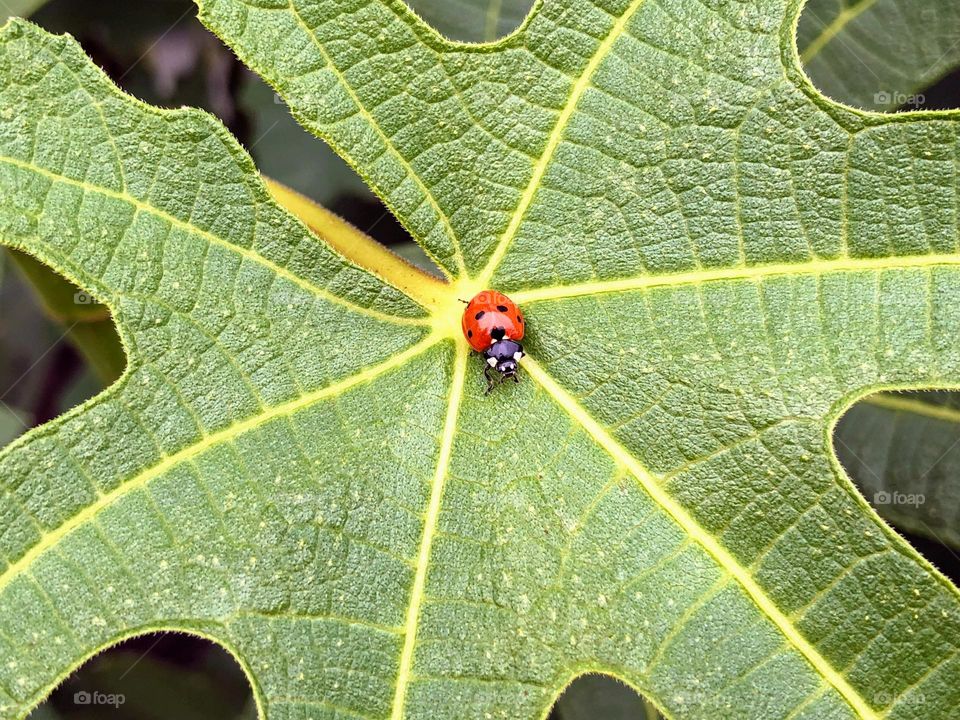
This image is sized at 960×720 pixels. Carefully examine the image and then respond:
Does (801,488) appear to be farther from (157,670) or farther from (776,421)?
(157,670)

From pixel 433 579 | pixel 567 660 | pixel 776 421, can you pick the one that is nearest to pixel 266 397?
pixel 433 579

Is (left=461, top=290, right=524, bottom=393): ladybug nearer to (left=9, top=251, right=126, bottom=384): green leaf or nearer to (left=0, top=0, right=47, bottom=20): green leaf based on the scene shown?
(left=9, top=251, right=126, bottom=384): green leaf
